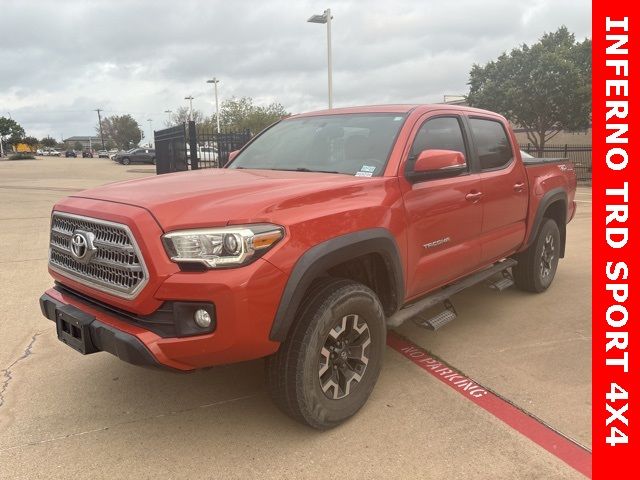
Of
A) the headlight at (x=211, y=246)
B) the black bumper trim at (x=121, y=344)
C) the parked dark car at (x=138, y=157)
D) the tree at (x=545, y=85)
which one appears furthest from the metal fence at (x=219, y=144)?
the parked dark car at (x=138, y=157)

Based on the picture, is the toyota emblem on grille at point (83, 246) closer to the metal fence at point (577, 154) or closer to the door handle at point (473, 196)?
the door handle at point (473, 196)

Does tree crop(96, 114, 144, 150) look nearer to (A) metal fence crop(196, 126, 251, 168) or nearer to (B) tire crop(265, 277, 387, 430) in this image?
(A) metal fence crop(196, 126, 251, 168)

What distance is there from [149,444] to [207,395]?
0.57 meters

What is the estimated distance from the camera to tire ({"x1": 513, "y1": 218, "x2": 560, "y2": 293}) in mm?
5148

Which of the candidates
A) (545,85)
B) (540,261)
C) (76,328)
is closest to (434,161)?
(76,328)

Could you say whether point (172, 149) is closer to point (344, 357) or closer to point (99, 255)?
point (99, 255)

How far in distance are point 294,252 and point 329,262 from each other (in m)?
0.26

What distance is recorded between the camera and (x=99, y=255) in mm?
2652

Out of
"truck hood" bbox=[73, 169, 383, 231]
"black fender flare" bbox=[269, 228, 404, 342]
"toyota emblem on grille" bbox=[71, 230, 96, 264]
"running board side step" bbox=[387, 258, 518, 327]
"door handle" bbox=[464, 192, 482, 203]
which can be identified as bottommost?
"running board side step" bbox=[387, 258, 518, 327]

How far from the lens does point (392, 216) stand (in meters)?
3.10

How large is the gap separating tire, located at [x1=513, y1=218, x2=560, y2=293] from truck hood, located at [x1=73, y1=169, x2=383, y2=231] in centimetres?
271

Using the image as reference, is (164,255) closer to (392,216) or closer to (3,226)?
(392,216)

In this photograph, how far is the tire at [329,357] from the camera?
2.66m
